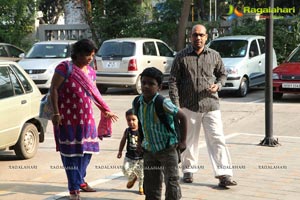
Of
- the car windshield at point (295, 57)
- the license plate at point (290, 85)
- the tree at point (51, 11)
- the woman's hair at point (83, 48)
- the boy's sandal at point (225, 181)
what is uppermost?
the tree at point (51, 11)

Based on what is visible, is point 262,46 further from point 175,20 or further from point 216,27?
point 175,20

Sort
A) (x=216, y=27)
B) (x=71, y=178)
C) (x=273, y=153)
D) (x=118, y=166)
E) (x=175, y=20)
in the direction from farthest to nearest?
(x=175, y=20) → (x=216, y=27) → (x=273, y=153) → (x=118, y=166) → (x=71, y=178)

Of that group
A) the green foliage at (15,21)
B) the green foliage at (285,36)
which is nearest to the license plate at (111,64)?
the green foliage at (285,36)

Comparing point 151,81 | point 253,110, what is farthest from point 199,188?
point 253,110

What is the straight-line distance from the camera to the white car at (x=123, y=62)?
16312 mm

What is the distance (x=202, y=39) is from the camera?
6.30m

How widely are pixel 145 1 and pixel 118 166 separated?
19.6 meters

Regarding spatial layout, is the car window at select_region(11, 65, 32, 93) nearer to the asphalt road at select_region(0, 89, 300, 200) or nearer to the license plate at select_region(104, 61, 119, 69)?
the asphalt road at select_region(0, 89, 300, 200)

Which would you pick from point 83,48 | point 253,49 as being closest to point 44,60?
point 253,49

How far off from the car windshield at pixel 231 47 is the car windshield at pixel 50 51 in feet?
15.4

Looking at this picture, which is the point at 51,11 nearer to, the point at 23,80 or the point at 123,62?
the point at 123,62

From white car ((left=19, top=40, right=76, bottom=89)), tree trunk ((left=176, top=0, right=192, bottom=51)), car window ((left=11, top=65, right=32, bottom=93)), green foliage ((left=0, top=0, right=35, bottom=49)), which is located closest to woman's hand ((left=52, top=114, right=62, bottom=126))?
car window ((left=11, top=65, right=32, bottom=93))

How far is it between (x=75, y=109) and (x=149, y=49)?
38.6ft

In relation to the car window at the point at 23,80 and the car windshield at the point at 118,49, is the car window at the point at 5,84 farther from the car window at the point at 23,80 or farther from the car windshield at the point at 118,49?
the car windshield at the point at 118,49
